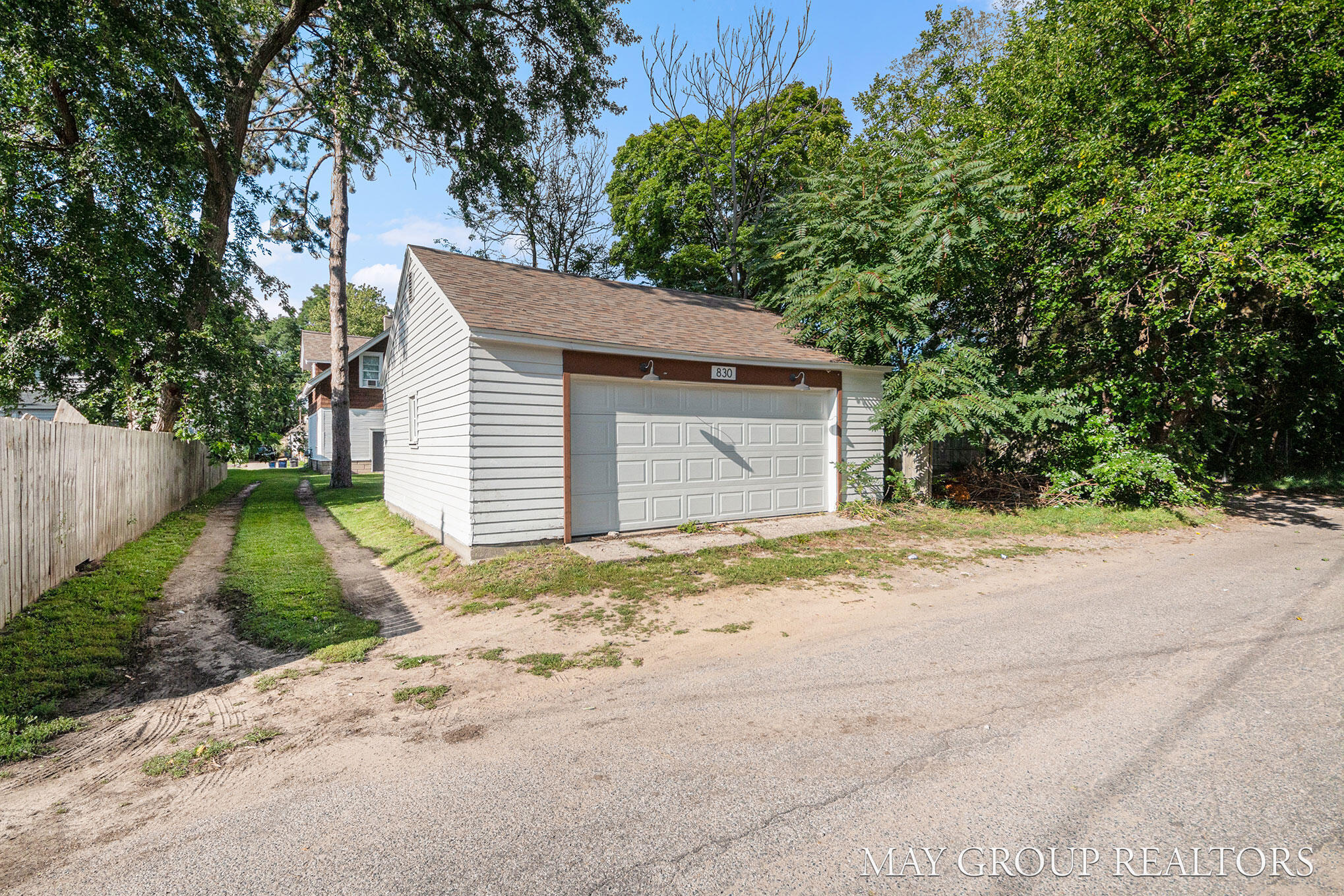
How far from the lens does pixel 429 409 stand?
916 centimetres

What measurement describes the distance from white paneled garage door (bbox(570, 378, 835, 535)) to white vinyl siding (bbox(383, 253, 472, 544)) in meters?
1.54

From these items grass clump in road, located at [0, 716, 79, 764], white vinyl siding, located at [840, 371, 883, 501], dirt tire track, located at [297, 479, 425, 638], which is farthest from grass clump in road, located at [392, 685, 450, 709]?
white vinyl siding, located at [840, 371, 883, 501]

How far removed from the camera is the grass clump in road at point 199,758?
9.63 feet

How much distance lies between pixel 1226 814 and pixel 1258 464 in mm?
17693

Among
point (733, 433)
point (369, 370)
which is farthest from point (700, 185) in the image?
point (369, 370)

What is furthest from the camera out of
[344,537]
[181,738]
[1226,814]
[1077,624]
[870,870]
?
[344,537]

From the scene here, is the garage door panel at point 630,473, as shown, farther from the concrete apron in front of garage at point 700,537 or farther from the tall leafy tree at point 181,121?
the tall leafy tree at point 181,121

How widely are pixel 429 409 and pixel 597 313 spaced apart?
3178 millimetres

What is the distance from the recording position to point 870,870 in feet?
6.99

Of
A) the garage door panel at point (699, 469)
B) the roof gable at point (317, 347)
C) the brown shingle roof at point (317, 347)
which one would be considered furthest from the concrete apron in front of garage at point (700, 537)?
the brown shingle roof at point (317, 347)

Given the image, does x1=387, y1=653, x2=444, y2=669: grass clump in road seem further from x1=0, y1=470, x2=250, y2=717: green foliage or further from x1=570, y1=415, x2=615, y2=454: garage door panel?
x1=570, y1=415, x2=615, y2=454: garage door panel

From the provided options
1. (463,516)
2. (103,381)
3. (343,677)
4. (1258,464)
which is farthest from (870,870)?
(1258,464)

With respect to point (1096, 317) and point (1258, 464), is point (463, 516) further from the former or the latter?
point (1258, 464)

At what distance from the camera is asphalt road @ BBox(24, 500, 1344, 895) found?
214cm
